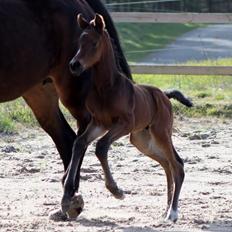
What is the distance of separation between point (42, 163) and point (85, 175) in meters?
0.84

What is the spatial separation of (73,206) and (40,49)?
1.22 m

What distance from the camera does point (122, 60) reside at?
746 cm

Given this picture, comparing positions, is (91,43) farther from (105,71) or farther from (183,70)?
(183,70)

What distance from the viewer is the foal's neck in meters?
6.59

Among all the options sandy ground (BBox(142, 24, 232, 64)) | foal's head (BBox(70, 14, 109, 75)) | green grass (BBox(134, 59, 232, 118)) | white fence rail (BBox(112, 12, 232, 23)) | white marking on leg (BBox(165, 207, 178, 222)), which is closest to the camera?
foal's head (BBox(70, 14, 109, 75))

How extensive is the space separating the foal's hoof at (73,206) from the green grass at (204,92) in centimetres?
630

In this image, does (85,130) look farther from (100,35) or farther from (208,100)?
(208,100)

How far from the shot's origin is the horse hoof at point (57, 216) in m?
6.82

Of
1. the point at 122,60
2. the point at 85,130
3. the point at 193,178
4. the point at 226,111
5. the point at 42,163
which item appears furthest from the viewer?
the point at 226,111

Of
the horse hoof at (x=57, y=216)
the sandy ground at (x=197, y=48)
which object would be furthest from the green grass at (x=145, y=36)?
the horse hoof at (x=57, y=216)

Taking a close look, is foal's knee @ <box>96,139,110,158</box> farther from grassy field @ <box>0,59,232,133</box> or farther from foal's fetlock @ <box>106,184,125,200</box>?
grassy field @ <box>0,59,232,133</box>

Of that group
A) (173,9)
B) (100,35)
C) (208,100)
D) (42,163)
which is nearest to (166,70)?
(208,100)

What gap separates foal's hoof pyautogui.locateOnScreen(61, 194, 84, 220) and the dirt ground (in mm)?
59

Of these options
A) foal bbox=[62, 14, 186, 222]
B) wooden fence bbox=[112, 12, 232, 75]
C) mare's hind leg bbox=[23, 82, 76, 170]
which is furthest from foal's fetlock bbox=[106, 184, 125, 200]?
wooden fence bbox=[112, 12, 232, 75]
